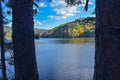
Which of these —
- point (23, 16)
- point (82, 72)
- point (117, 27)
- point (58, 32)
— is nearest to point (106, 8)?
point (117, 27)

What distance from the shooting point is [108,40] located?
116 centimetres

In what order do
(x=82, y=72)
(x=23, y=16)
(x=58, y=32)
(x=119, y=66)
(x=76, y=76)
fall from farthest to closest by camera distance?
(x=58, y=32)
(x=82, y=72)
(x=76, y=76)
(x=23, y=16)
(x=119, y=66)

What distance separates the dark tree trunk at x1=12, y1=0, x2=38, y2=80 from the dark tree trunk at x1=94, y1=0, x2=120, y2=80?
1481mm

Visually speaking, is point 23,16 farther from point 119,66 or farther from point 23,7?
point 119,66

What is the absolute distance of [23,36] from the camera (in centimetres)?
258

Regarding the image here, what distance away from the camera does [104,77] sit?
1.16 meters

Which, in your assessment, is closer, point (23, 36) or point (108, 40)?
point (108, 40)

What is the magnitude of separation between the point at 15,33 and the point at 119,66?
174 cm

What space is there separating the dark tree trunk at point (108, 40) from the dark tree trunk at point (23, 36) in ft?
4.86

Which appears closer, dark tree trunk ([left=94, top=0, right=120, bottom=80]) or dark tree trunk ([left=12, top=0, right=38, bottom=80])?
dark tree trunk ([left=94, top=0, right=120, bottom=80])

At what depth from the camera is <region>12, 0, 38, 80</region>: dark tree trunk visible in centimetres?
257

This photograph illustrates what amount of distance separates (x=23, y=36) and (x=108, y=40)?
159cm

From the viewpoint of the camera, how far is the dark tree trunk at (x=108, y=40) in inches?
44.1

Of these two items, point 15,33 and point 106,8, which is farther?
point 15,33
